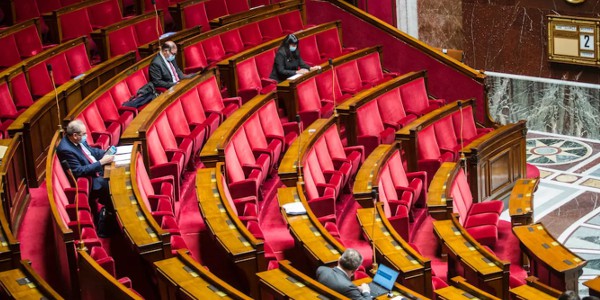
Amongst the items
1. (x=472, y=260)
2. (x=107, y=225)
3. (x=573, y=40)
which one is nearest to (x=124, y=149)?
(x=107, y=225)

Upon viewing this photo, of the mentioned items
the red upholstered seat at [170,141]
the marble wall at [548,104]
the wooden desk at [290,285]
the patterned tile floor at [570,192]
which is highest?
the red upholstered seat at [170,141]

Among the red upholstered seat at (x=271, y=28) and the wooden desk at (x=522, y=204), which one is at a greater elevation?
the red upholstered seat at (x=271, y=28)

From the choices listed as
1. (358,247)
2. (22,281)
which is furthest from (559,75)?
(22,281)

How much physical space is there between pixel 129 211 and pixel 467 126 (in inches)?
61.3

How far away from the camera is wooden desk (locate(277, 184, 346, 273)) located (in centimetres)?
232

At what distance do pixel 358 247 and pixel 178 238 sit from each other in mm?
524

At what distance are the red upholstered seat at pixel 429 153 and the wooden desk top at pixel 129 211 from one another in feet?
3.55

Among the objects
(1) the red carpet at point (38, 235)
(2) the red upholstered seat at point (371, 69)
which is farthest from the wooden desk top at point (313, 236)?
(2) the red upholstered seat at point (371, 69)

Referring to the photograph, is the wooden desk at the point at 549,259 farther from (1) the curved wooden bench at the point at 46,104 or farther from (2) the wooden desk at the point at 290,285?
(1) the curved wooden bench at the point at 46,104

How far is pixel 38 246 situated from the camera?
2.49 meters

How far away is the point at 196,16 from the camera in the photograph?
404 cm

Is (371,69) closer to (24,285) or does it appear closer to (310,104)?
(310,104)

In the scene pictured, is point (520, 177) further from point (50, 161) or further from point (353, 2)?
point (50, 161)

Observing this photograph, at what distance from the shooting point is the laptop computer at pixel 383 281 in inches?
84.4
